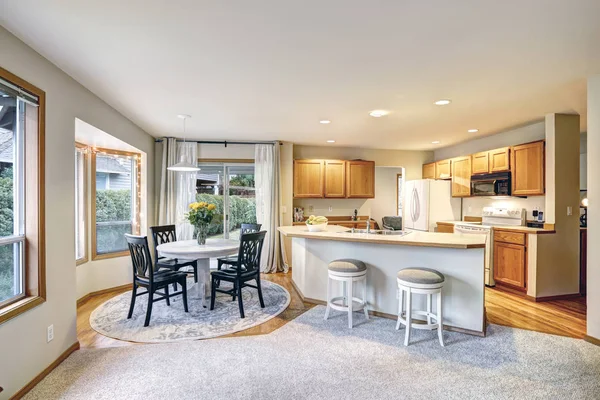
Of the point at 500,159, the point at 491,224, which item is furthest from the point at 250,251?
the point at 500,159

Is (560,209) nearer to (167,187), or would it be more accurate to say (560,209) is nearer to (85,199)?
(167,187)

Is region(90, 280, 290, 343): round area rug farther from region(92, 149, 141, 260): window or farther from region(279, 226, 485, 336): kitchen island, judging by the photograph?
region(92, 149, 141, 260): window

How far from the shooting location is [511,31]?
207 centimetres

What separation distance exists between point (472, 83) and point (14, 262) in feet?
13.3

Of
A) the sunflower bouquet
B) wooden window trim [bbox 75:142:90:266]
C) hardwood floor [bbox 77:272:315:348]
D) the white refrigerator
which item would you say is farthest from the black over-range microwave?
wooden window trim [bbox 75:142:90:266]

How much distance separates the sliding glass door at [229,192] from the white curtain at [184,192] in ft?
0.71

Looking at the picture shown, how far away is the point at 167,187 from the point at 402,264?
161 inches

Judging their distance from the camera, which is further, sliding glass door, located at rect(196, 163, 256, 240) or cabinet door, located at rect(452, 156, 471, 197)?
sliding glass door, located at rect(196, 163, 256, 240)

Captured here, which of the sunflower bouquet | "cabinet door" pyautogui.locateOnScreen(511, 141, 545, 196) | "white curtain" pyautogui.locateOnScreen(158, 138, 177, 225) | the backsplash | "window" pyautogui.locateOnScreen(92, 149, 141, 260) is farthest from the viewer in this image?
"white curtain" pyautogui.locateOnScreen(158, 138, 177, 225)

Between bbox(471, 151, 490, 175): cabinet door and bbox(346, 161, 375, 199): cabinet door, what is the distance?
1.81 m

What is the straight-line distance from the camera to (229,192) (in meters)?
5.93

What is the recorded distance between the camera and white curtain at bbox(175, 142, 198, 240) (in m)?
5.50

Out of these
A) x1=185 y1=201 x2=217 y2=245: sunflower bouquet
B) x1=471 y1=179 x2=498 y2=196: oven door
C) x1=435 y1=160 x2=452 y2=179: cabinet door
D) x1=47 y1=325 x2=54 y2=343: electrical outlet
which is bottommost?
x1=47 y1=325 x2=54 y2=343: electrical outlet

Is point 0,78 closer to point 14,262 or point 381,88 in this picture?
point 14,262
